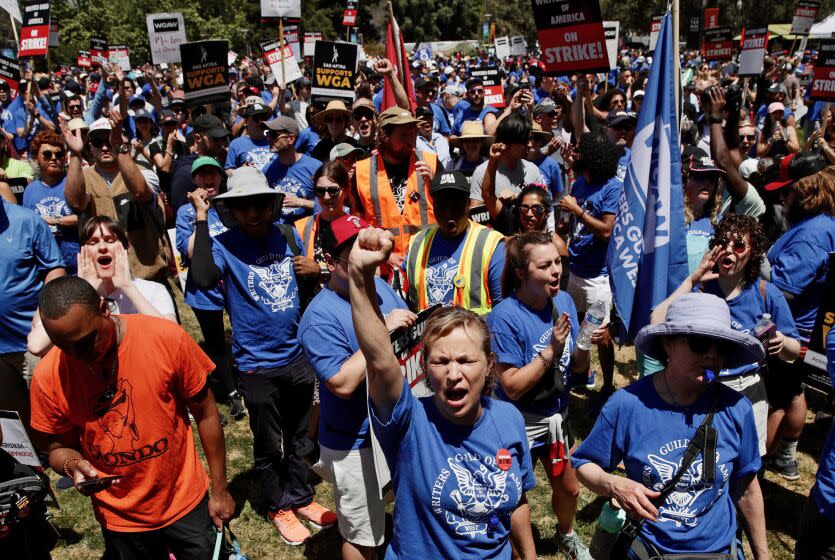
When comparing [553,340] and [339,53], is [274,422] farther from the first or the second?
[339,53]

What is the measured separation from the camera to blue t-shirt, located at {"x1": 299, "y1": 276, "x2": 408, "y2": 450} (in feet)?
10.6

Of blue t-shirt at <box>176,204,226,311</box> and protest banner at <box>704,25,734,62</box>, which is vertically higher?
protest banner at <box>704,25,734,62</box>

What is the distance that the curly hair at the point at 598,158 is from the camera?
5.77 metres

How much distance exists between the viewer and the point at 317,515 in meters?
4.73

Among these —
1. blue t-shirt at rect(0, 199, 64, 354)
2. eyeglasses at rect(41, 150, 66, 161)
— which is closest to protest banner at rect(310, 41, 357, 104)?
eyeglasses at rect(41, 150, 66, 161)

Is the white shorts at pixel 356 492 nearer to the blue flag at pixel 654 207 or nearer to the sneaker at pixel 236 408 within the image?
the blue flag at pixel 654 207

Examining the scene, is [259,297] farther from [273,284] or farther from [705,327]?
[705,327]

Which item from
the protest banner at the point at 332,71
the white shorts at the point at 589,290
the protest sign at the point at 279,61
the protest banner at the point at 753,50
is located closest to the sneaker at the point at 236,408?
the white shorts at the point at 589,290

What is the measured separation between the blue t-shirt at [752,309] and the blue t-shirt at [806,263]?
75 centimetres

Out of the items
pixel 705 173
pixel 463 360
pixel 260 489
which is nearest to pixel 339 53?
pixel 705 173

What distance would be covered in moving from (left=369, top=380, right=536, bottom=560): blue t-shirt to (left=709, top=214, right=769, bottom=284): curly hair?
2.13 meters

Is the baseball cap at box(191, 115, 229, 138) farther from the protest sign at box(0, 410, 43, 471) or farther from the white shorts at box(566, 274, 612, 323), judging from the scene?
the protest sign at box(0, 410, 43, 471)

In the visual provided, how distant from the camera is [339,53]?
32.1 ft

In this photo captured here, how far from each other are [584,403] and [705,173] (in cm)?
243
